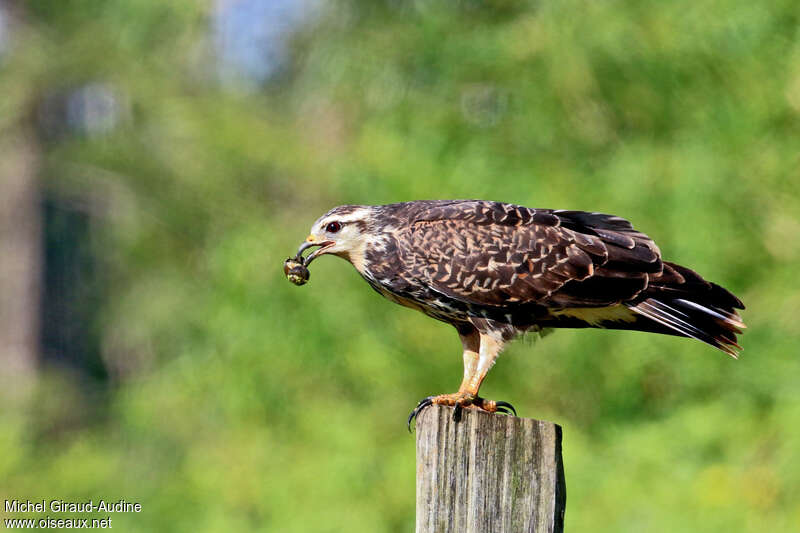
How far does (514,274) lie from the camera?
447 centimetres

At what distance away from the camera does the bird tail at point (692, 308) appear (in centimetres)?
434

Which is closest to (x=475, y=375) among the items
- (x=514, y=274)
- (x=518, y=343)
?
(x=514, y=274)

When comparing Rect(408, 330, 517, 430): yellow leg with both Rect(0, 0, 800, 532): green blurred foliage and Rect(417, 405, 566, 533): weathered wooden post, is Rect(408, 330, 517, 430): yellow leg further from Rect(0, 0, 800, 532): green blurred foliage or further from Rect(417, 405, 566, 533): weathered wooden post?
Rect(0, 0, 800, 532): green blurred foliage

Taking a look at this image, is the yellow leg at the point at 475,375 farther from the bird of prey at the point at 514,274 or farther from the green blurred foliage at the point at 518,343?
the green blurred foliage at the point at 518,343

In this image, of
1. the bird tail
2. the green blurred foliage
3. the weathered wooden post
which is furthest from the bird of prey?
the green blurred foliage

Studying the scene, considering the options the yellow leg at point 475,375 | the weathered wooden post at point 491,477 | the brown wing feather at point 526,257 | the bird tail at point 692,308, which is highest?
the brown wing feather at point 526,257

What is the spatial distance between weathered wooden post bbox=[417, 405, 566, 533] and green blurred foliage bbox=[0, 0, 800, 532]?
575cm

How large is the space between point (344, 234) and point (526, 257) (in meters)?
0.85

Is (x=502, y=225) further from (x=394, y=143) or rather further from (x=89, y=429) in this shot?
(x=89, y=429)

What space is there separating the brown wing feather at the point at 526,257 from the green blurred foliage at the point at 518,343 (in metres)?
4.72

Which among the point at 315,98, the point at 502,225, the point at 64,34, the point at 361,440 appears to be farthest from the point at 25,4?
the point at 502,225

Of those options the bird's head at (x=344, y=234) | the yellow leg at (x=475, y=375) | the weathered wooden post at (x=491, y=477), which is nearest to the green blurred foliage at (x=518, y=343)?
the yellow leg at (x=475, y=375)

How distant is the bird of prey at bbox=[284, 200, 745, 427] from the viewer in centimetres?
439

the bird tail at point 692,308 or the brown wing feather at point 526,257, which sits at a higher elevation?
the brown wing feather at point 526,257
